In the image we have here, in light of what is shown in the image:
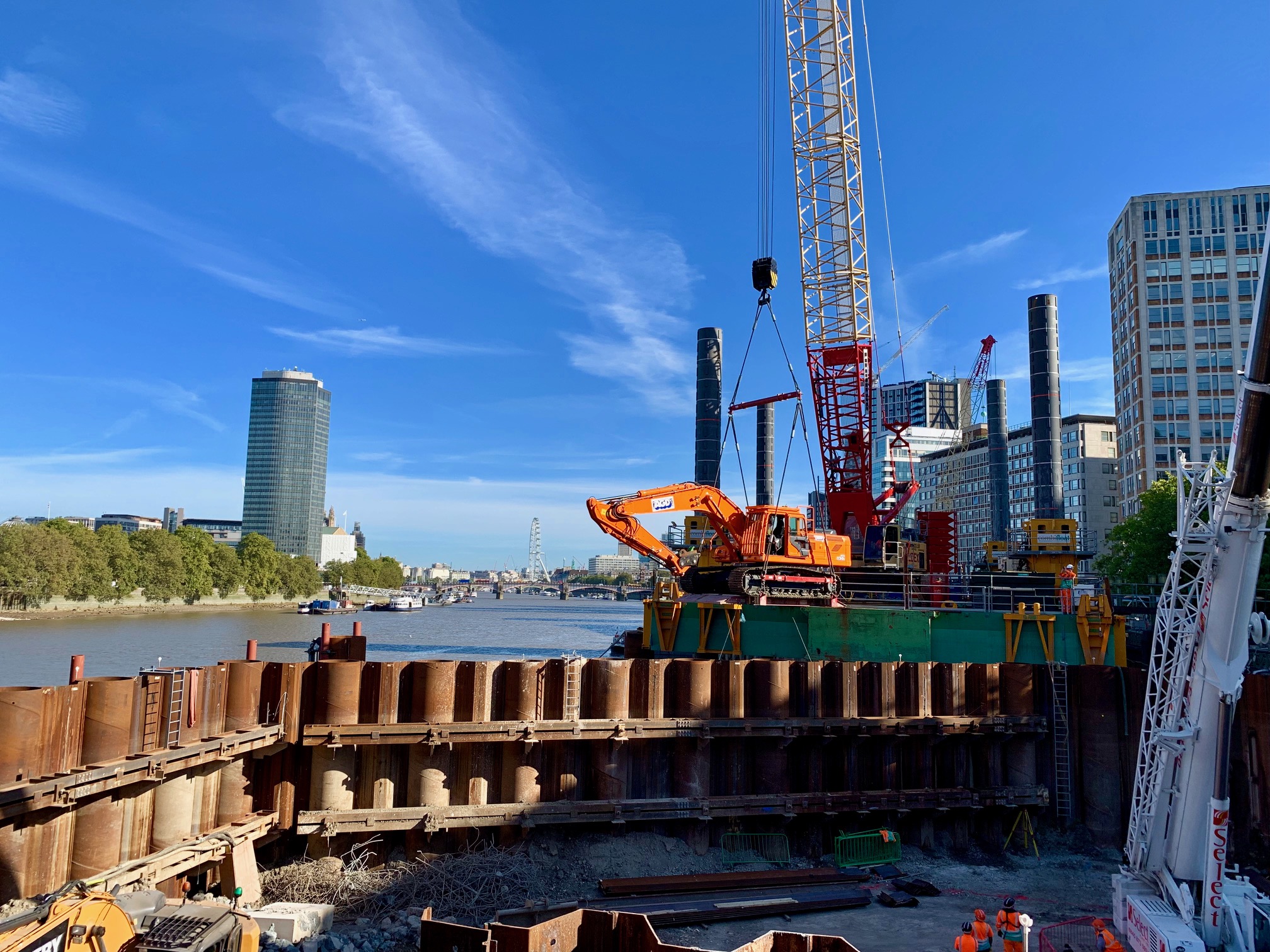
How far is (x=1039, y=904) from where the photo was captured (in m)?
14.6

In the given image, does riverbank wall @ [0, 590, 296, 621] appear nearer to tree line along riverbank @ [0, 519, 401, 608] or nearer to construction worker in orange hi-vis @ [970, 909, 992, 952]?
tree line along riverbank @ [0, 519, 401, 608]

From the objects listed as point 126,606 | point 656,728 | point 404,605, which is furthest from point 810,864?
point 404,605

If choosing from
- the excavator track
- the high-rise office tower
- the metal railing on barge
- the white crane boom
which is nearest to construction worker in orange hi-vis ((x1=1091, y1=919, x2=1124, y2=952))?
the white crane boom

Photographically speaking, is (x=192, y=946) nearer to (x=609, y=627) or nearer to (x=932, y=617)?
(x=932, y=617)

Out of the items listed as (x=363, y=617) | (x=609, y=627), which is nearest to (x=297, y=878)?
(x=609, y=627)

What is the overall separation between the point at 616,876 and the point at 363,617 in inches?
4494

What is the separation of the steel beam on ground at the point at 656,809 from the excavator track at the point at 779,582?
9.69 meters

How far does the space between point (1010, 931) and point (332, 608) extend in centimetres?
13293

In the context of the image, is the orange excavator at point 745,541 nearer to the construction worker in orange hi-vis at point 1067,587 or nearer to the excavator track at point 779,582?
the excavator track at point 779,582

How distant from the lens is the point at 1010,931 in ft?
36.4

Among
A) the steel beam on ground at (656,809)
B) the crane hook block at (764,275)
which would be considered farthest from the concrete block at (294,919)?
the crane hook block at (764,275)

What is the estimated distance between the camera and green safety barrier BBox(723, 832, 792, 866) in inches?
619

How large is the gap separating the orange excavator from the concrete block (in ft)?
52.7

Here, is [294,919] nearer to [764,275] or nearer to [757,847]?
[757,847]
